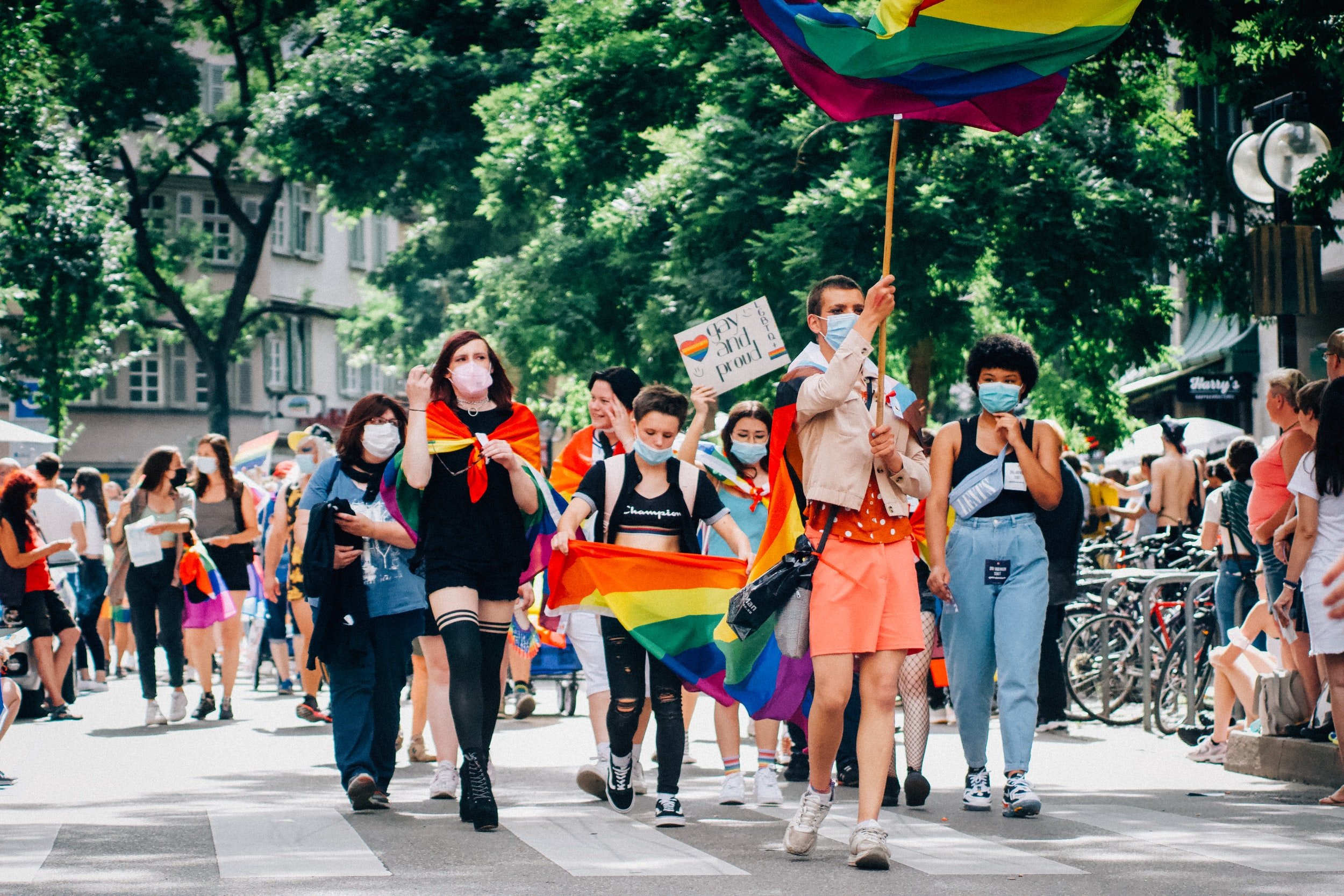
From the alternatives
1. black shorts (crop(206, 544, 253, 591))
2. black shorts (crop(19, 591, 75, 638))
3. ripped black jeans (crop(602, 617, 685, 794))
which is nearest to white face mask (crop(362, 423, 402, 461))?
ripped black jeans (crop(602, 617, 685, 794))

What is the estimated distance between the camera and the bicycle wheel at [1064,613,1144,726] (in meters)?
13.1

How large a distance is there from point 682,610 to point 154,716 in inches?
256

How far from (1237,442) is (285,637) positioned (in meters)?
8.62

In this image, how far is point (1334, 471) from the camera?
823 cm

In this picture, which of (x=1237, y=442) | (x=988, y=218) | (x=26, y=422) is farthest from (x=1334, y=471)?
(x=26, y=422)

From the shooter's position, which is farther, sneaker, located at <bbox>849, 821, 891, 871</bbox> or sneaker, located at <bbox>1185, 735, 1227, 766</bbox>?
sneaker, located at <bbox>1185, 735, 1227, 766</bbox>

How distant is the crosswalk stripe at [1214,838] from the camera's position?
682 cm

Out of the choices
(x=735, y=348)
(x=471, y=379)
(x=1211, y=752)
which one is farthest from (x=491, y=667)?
(x=1211, y=752)

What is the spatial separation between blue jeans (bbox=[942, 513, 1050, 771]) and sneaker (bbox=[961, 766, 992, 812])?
0.05 m

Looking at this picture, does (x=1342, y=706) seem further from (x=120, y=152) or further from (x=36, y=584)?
(x=120, y=152)

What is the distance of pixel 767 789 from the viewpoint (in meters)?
8.69

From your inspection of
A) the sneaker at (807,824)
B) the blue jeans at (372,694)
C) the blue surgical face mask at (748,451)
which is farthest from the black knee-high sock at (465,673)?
the blue surgical face mask at (748,451)

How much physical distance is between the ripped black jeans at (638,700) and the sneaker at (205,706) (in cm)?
647

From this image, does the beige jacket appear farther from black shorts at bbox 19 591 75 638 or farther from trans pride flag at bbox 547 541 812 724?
black shorts at bbox 19 591 75 638
